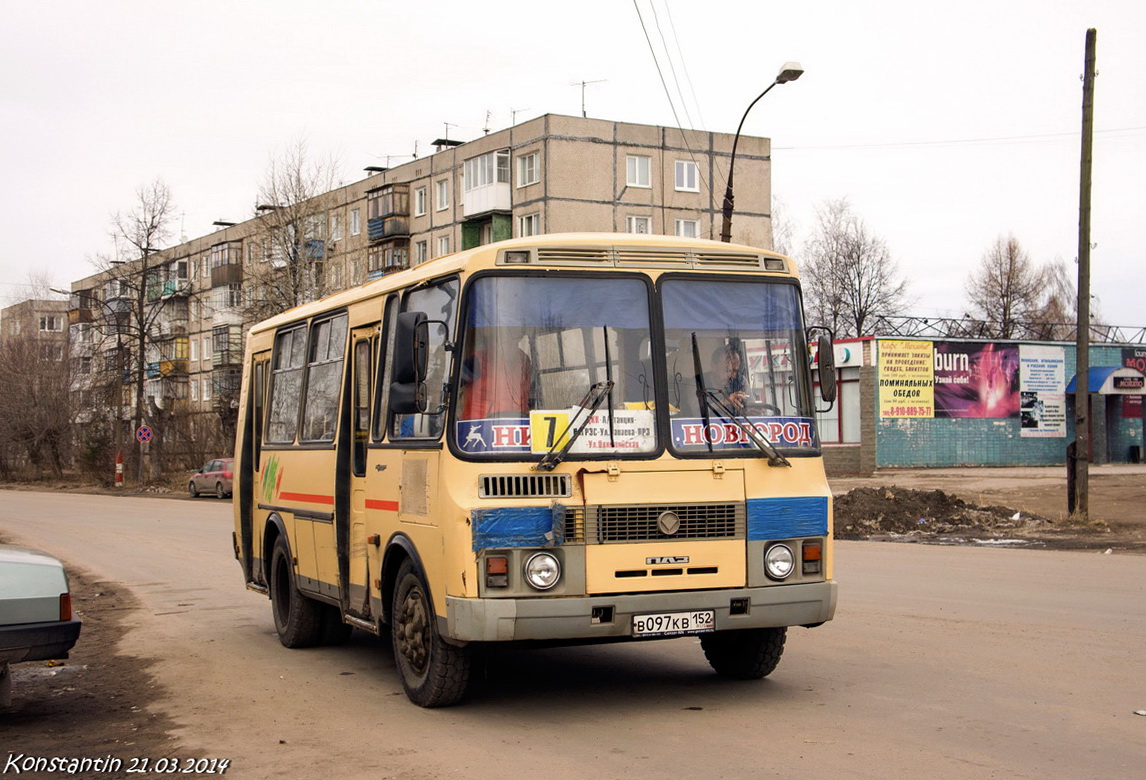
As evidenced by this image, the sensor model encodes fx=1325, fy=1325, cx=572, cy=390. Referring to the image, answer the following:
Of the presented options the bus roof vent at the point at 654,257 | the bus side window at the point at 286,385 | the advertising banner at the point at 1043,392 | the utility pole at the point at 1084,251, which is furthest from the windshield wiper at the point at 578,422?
the advertising banner at the point at 1043,392

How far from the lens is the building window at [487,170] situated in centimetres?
6069

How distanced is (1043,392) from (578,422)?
1666 inches

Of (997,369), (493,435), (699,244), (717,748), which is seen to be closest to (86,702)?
(493,435)

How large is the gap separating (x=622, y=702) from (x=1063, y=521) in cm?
1759

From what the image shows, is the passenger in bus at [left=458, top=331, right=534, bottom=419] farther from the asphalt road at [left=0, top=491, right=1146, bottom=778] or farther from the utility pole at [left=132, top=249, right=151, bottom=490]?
the utility pole at [left=132, top=249, right=151, bottom=490]

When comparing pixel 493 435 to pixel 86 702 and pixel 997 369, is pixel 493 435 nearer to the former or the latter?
pixel 86 702

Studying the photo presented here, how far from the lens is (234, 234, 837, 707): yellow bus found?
7.48m

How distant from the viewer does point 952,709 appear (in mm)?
7652

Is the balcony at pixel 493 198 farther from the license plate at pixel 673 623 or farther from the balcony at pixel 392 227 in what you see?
the license plate at pixel 673 623

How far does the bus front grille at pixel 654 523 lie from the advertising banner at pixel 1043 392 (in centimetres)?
4110

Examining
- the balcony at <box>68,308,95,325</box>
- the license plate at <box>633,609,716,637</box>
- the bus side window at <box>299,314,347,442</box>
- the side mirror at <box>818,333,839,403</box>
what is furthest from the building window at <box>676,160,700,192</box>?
the balcony at <box>68,308,95,325</box>

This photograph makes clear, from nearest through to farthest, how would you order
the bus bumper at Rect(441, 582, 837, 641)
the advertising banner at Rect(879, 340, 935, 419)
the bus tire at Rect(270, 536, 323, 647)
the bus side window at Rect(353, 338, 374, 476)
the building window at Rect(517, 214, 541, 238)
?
the bus bumper at Rect(441, 582, 837, 641) → the bus side window at Rect(353, 338, 374, 476) → the bus tire at Rect(270, 536, 323, 647) → the advertising banner at Rect(879, 340, 935, 419) → the building window at Rect(517, 214, 541, 238)

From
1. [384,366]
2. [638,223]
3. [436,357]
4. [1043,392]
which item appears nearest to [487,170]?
[638,223]

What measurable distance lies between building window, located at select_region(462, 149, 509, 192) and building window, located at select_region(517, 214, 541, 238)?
78.9 inches
